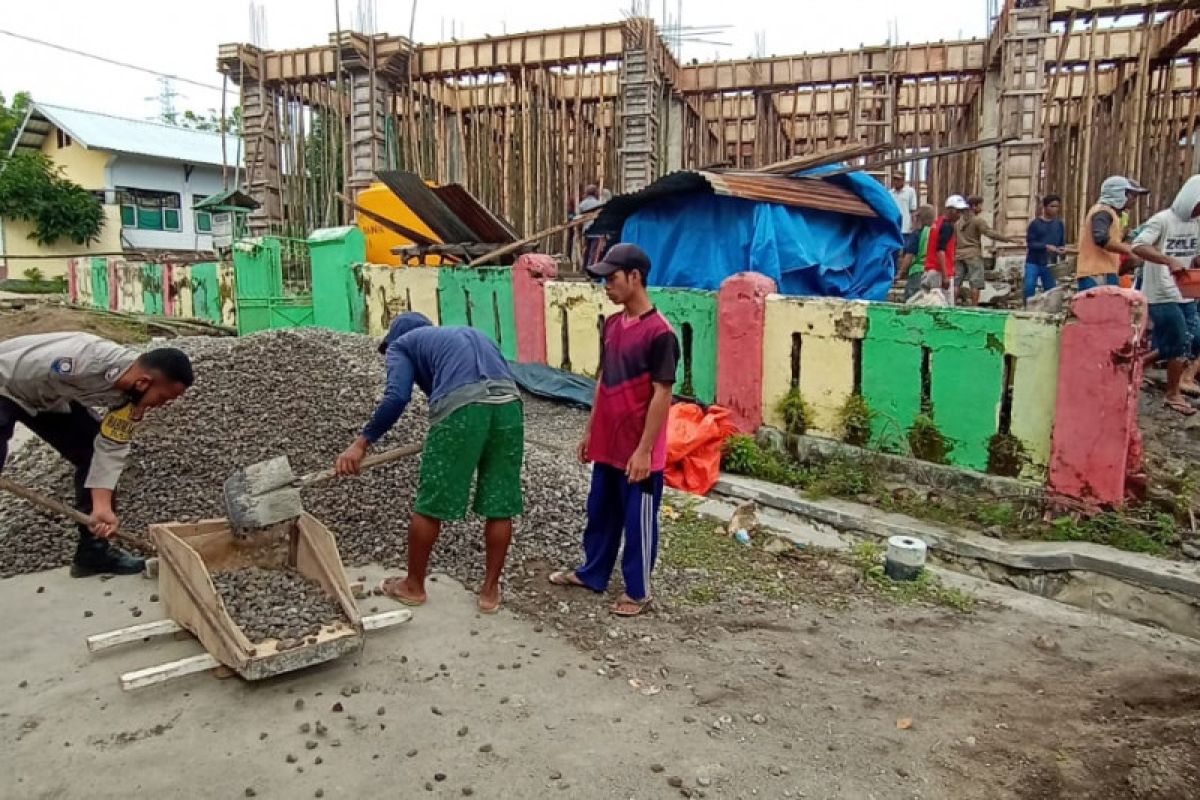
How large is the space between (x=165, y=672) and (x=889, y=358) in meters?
4.49

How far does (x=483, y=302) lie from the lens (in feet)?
30.0

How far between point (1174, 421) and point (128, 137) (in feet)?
103

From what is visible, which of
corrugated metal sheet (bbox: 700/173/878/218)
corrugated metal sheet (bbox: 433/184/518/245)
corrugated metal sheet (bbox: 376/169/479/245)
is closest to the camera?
corrugated metal sheet (bbox: 700/173/878/218)

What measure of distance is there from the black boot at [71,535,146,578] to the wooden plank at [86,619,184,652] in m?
0.79

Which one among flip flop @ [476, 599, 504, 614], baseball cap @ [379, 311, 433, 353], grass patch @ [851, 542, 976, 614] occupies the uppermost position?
baseball cap @ [379, 311, 433, 353]

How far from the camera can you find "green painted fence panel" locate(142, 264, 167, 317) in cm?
1539

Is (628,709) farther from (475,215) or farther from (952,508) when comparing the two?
(475,215)

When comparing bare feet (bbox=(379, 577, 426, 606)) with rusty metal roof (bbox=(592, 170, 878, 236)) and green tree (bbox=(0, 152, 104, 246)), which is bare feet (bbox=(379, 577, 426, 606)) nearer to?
rusty metal roof (bbox=(592, 170, 878, 236))

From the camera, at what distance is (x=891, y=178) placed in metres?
Answer: 12.1

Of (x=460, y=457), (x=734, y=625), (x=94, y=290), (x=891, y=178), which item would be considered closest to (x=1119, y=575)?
(x=734, y=625)

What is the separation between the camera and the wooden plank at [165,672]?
3.17 m

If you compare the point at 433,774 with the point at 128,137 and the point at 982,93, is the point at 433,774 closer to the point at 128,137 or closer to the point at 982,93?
the point at 982,93

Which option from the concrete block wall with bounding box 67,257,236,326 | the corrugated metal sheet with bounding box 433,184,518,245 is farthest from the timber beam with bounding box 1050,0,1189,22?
the concrete block wall with bounding box 67,257,236,326

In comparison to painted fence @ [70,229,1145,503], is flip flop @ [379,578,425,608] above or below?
below
